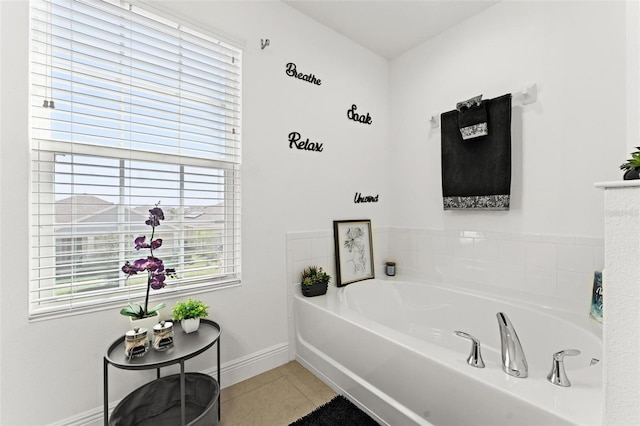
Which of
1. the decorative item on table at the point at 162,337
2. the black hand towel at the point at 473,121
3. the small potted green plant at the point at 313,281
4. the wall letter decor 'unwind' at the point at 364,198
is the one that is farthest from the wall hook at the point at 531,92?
the decorative item on table at the point at 162,337

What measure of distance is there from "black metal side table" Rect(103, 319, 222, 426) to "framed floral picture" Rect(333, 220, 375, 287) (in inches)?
46.1

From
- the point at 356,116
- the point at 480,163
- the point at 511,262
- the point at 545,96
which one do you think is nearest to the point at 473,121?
the point at 480,163

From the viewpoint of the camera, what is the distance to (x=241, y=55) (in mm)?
1897

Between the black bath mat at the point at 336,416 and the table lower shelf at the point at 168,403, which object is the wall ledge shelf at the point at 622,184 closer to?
the black bath mat at the point at 336,416

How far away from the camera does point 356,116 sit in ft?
8.50

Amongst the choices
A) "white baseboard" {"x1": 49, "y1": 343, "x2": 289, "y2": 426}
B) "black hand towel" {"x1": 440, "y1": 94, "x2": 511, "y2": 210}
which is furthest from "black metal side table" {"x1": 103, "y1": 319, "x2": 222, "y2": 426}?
"black hand towel" {"x1": 440, "y1": 94, "x2": 511, "y2": 210}

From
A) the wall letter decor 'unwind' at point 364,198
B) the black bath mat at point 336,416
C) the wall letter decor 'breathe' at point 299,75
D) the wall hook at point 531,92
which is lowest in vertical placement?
the black bath mat at point 336,416

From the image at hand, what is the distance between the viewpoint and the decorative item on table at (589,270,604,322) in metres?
1.59

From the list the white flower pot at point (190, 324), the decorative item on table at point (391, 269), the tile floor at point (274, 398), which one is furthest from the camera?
the decorative item on table at point (391, 269)

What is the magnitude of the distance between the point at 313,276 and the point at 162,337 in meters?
1.11

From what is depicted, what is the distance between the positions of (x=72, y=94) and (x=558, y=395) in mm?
2431

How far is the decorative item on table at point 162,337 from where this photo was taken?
1.29m

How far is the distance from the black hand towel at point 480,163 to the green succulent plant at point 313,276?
3.84ft

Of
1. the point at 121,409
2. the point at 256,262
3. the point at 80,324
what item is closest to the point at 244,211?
the point at 256,262
